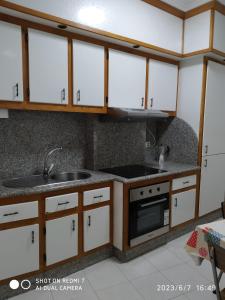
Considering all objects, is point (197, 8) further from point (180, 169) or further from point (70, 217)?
point (70, 217)

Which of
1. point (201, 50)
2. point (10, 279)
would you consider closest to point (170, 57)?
point (201, 50)

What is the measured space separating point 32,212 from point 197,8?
282 centimetres

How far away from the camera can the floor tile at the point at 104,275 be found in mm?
2006

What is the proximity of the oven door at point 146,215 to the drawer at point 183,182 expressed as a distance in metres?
0.20

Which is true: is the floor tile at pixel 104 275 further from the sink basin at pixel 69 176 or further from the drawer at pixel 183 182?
the drawer at pixel 183 182

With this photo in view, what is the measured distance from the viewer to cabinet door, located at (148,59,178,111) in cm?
278

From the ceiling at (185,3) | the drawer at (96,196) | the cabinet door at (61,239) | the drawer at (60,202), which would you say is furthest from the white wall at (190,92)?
the cabinet door at (61,239)

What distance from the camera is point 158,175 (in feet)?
8.06

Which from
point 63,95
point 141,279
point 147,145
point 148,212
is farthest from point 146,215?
point 63,95

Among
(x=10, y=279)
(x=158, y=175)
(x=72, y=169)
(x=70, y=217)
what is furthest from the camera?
(x=72, y=169)

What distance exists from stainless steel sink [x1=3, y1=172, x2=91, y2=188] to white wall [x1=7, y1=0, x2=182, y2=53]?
1.46 meters

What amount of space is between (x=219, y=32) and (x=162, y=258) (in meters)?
2.62

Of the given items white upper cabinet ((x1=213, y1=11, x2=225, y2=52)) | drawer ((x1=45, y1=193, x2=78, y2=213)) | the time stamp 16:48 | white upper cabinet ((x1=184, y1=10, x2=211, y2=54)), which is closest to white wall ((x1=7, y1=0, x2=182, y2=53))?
white upper cabinet ((x1=184, y1=10, x2=211, y2=54))

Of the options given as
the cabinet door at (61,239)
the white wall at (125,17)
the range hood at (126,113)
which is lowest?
the cabinet door at (61,239)
